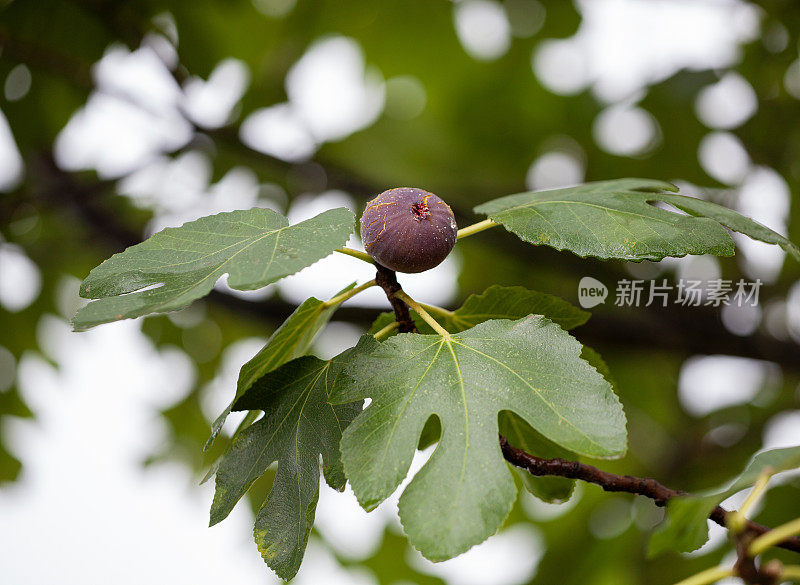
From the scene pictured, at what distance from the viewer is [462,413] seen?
815 mm

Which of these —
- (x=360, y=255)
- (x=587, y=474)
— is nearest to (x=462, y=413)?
(x=587, y=474)

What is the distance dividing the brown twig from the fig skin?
22mm

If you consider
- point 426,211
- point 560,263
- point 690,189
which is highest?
point 426,211

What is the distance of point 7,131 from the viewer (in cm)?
269

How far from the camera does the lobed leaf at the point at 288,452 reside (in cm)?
91

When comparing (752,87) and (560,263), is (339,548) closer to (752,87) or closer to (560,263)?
(560,263)

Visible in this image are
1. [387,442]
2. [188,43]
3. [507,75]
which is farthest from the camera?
[507,75]

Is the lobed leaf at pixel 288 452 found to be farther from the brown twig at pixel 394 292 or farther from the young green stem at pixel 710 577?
the young green stem at pixel 710 577

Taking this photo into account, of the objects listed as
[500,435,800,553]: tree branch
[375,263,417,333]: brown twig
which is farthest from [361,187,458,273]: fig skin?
[500,435,800,553]: tree branch

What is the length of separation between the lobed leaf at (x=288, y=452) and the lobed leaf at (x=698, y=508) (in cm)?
37

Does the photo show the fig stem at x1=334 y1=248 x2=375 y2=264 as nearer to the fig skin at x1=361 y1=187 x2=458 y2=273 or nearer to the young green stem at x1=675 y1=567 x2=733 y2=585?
the fig skin at x1=361 y1=187 x2=458 y2=273

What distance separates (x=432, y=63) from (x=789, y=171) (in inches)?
57.4

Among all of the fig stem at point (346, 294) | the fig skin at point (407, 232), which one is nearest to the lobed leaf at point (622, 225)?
the fig skin at point (407, 232)

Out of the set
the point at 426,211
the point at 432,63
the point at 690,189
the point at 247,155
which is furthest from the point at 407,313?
the point at 432,63
